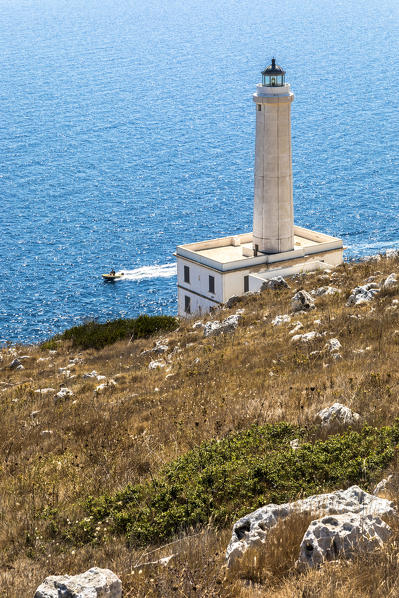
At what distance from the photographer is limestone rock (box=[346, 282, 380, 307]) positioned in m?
22.9

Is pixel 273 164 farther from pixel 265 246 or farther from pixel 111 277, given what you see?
pixel 111 277

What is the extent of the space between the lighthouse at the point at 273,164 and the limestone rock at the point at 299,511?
129ft

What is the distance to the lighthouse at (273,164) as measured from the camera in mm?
44375

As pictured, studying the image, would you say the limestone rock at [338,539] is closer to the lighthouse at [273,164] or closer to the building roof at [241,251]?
the building roof at [241,251]

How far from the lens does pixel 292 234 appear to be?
4722 centimetres

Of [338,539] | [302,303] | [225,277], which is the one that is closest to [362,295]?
[302,303]

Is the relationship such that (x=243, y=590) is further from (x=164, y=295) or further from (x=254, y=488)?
(x=164, y=295)

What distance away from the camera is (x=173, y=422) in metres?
12.9

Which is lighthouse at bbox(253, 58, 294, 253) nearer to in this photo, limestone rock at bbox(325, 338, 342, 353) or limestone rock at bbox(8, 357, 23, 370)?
limestone rock at bbox(8, 357, 23, 370)

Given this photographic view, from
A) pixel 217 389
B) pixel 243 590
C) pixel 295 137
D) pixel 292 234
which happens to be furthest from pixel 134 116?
pixel 243 590

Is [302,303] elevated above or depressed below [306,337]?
below

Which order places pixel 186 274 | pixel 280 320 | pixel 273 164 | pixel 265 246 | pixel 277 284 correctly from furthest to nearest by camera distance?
1. pixel 186 274
2. pixel 265 246
3. pixel 273 164
4. pixel 277 284
5. pixel 280 320

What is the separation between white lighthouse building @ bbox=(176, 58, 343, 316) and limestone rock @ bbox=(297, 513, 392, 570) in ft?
118

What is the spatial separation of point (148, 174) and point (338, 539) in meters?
94.0
